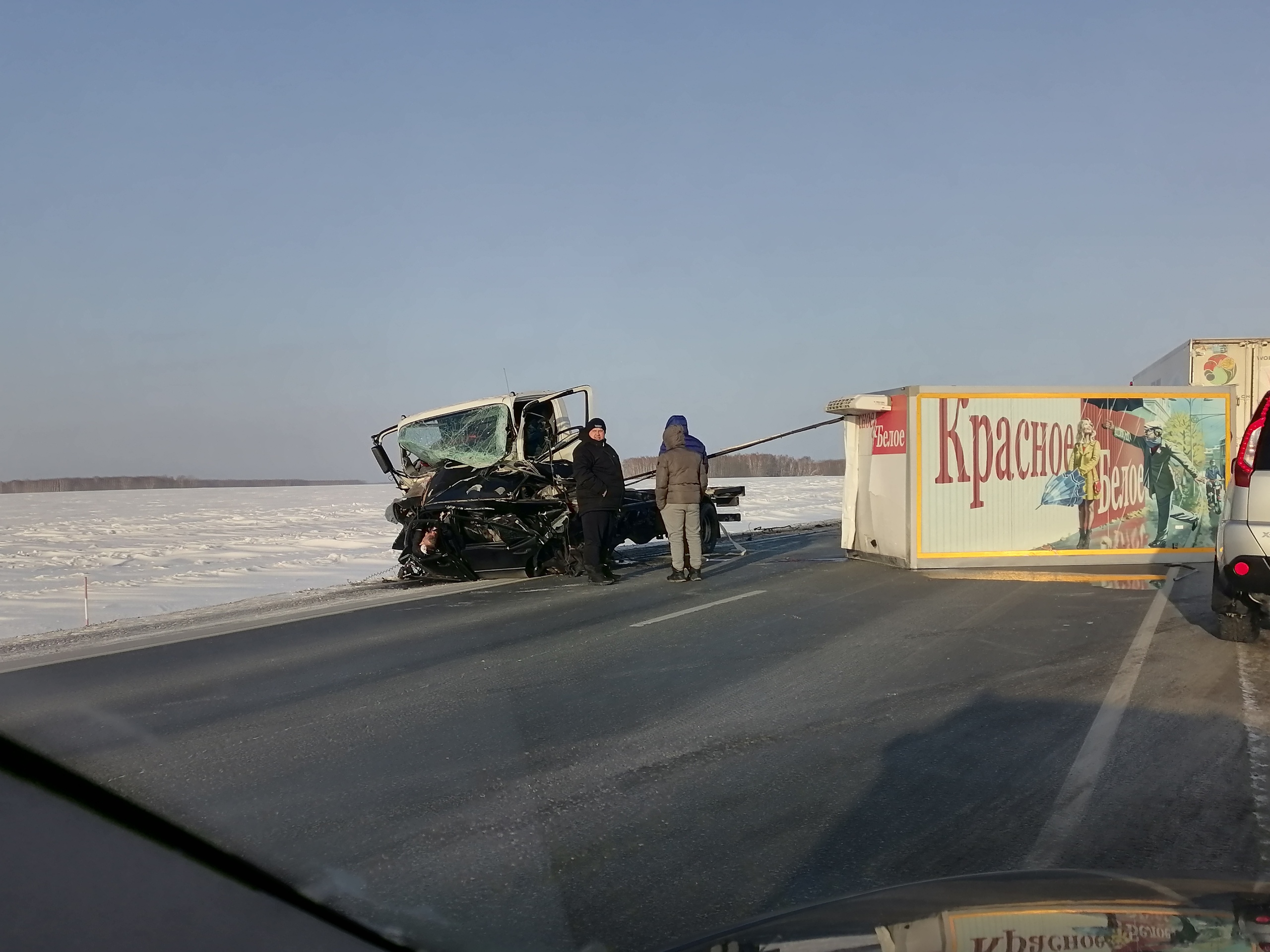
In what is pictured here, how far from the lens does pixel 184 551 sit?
22.5m

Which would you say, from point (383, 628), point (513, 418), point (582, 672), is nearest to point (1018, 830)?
point (582, 672)

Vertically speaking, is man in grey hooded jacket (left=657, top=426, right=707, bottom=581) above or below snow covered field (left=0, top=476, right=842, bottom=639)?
above

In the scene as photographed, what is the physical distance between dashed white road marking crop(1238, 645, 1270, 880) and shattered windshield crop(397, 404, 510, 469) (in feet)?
31.6

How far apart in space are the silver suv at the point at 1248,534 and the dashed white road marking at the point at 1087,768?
77 cm

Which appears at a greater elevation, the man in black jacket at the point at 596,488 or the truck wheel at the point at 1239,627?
the man in black jacket at the point at 596,488

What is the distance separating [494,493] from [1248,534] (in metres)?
8.49

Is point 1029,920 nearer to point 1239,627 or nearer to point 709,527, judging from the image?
point 1239,627

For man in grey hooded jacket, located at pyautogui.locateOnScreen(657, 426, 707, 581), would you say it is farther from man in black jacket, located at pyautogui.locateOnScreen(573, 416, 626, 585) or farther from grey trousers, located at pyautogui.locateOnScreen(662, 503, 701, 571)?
man in black jacket, located at pyautogui.locateOnScreen(573, 416, 626, 585)

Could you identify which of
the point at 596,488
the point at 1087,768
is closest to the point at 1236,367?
the point at 596,488

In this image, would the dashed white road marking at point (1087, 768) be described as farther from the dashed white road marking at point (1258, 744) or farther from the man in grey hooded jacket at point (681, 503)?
the man in grey hooded jacket at point (681, 503)

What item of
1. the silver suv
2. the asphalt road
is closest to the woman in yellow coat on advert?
the asphalt road

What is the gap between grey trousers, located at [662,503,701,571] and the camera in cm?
1335

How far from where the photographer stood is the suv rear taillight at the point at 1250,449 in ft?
25.3

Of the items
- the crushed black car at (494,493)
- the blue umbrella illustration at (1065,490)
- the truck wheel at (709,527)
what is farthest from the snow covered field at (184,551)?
the blue umbrella illustration at (1065,490)
